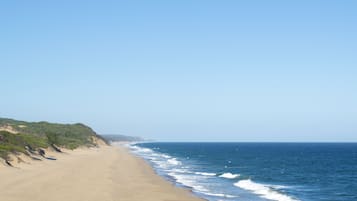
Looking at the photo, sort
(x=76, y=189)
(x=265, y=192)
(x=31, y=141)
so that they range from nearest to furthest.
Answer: (x=76, y=189), (x=265, y=192), (x=31, y=141)

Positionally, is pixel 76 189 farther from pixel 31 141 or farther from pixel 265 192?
pixel 31 141

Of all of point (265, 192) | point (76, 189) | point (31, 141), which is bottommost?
point (265, 192)

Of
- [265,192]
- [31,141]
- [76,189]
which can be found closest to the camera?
[76,189]

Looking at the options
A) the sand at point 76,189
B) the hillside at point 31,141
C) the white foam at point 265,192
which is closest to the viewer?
the sand at point 76,189

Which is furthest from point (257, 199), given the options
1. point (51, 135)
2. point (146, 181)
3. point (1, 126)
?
point (1, 126)

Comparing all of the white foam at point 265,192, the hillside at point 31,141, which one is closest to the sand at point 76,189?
the white foam at point 265,192

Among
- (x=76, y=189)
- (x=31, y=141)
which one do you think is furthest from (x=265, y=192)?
(x=31, y=141)

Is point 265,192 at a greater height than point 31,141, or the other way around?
point 31,141

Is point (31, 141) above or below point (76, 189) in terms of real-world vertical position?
above

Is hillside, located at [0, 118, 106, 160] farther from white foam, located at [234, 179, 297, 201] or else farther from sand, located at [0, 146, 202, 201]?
white foam, located at [234, 179, 297, 201]

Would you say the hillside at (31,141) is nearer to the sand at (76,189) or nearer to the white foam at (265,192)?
the sand at (76,189)

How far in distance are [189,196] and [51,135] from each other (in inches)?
2964

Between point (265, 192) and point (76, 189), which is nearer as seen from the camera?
point (76, 189)

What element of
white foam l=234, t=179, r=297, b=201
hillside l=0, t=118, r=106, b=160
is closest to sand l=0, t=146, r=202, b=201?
white foam l=234, t=179, r=297, b=201
